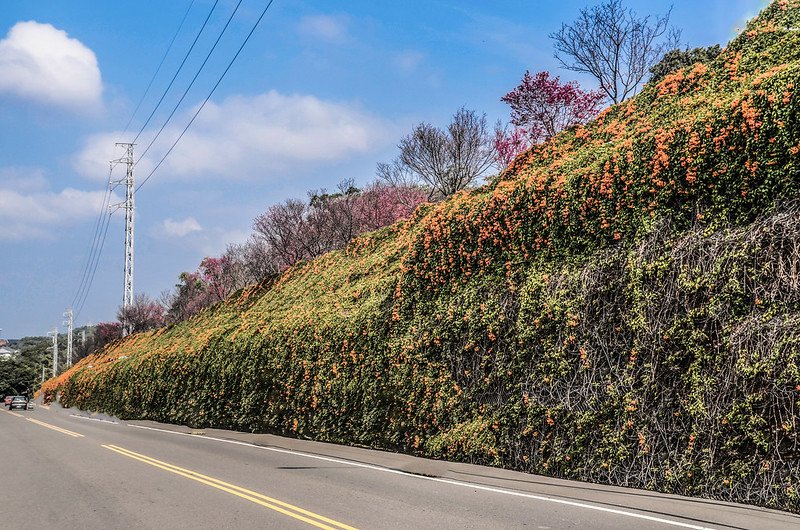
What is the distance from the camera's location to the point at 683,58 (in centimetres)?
1670

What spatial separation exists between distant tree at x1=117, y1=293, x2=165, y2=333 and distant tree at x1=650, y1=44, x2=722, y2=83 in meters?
51.5

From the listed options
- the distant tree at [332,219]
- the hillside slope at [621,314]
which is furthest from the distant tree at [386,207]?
the hillside slope at [621,314]

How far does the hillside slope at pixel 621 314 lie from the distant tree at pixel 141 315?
46472 mm

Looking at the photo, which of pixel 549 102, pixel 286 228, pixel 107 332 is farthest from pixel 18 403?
pixel 549 102

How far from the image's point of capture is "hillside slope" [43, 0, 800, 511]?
7957mm

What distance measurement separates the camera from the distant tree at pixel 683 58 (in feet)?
51.9

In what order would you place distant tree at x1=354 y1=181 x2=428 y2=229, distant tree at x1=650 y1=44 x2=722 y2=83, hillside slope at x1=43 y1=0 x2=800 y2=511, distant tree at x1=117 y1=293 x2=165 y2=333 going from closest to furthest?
1. hillside slope at x1=43 y1=0 x2=800 y2=511
2. distant tree at x1=650 y1=44 x2=722 y2=83
3. distant tree at x1=354 y1=181 x2=428 y2=229
4. distant tree at x1=117 y1=293 x2=165 y2=333

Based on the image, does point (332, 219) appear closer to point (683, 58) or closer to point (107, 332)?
point (683, 58)

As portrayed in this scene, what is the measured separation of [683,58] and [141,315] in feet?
179

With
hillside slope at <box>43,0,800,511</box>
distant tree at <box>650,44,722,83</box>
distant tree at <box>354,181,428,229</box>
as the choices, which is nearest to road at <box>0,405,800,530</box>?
hillside slope at <box>43,0,800,511</box>

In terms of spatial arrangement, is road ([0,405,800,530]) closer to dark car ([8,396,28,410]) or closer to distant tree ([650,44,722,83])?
distant tree ([650,44,722,83])

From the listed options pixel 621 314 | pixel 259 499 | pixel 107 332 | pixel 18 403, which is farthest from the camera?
pixel 107 332

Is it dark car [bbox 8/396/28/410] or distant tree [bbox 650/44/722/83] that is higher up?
distant tree [bbox 650/44/722/83]

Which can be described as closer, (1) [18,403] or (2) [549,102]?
(2) [549,102]
